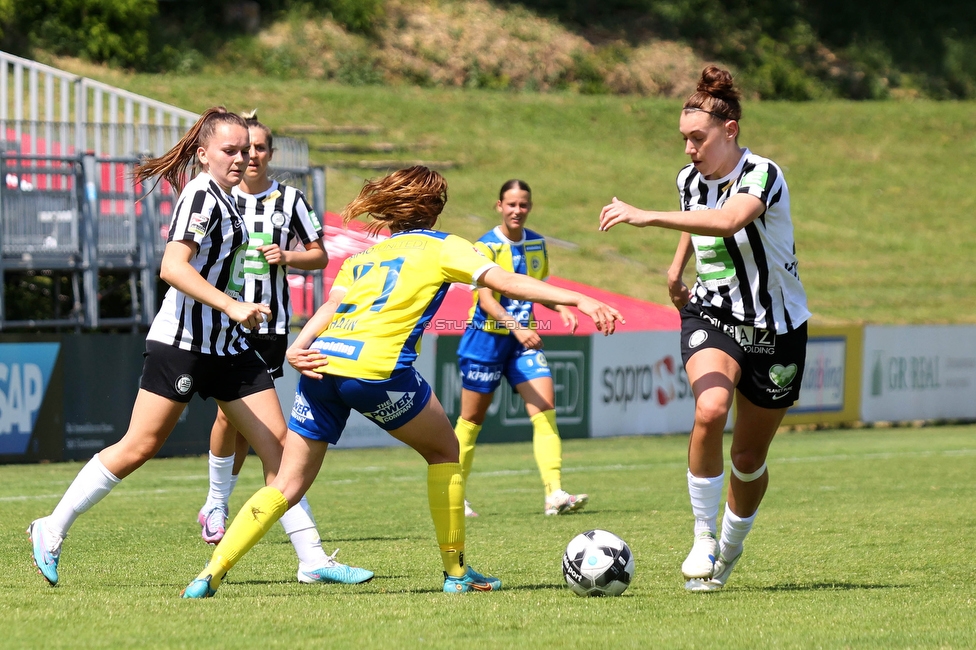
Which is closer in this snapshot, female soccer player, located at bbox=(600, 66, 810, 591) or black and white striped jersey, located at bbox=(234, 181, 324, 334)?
female soccer player, located at bbox=(600, 66, 810, 591)

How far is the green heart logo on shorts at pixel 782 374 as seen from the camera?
576 cm

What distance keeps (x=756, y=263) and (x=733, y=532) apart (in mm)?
1206

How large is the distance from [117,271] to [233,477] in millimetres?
9975

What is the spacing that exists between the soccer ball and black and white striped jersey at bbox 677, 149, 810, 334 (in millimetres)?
1130

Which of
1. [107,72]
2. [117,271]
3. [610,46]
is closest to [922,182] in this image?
[610,46]

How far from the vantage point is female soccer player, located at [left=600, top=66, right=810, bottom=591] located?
5707 mm

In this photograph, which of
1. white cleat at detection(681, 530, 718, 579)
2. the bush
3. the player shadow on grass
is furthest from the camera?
the bush

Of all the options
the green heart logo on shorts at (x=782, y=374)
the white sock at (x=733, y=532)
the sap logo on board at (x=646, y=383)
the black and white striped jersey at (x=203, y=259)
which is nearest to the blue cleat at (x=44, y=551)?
the black and white striped jersey at (x=203, y=259)

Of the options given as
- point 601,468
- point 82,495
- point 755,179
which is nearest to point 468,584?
point 82,495

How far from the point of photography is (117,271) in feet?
55.5

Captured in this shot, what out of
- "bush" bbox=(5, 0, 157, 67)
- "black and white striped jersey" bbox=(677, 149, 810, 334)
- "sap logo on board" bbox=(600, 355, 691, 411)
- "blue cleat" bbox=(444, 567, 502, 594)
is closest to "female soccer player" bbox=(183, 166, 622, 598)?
"blue cleat" bbox=(444, 567, 502, 594)

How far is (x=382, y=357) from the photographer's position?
5262 mm

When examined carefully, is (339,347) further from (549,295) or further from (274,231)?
(274,231)

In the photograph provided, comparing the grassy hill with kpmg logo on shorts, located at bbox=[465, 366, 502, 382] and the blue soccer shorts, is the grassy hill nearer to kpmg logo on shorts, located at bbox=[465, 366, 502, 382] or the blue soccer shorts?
kpmg logo on shorts, located at bbox=[465, 366, 502, 382]
